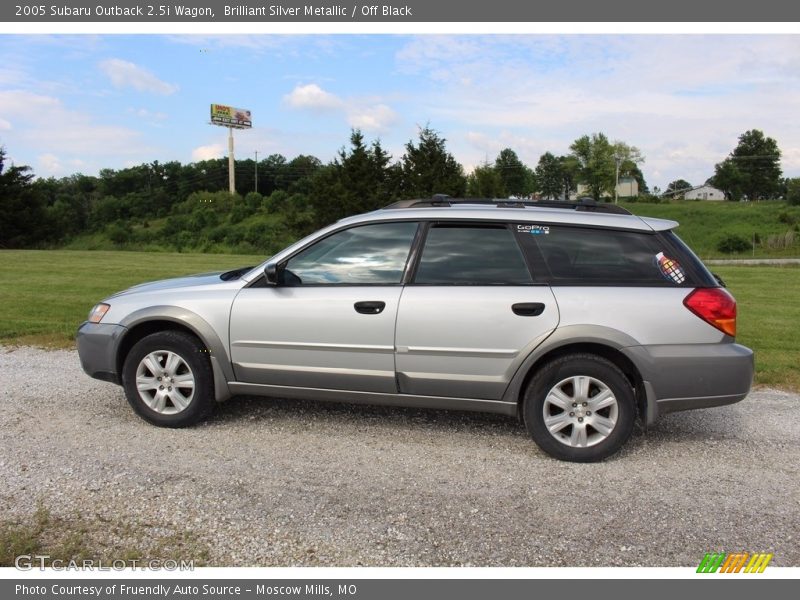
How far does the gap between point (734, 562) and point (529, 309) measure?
1841mm

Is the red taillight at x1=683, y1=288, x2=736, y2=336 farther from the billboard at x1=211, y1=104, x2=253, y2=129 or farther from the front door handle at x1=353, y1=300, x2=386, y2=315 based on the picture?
the billboard at x1=211, y1=104, x2=253, y2=129

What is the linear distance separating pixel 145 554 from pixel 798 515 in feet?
11.4

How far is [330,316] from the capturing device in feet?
14.8

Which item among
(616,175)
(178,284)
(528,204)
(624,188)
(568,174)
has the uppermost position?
(568,174)

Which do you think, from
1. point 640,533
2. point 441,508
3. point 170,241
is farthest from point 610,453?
→ point 170,241

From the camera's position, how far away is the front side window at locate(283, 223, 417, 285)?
4586 millimetres

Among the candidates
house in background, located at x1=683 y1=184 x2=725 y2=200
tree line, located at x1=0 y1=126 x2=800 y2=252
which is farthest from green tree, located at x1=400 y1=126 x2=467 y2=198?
house in background, located at x1=683 y1=184 x2=725 y2=200

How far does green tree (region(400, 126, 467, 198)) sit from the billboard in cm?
6244

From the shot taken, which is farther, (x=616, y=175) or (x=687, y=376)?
(x=616, y=175)

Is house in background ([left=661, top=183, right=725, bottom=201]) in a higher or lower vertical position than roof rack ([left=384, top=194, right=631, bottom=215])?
higher

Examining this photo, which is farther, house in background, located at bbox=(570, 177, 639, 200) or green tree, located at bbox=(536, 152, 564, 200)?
green tree, located at bbox=(536, 152, 564, 200)

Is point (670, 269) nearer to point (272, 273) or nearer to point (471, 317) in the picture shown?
point (471, 317)

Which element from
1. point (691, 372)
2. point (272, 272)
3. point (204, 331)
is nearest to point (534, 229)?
point (691, 372)

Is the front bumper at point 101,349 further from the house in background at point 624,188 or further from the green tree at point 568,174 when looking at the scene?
the green tree at point 568,174
